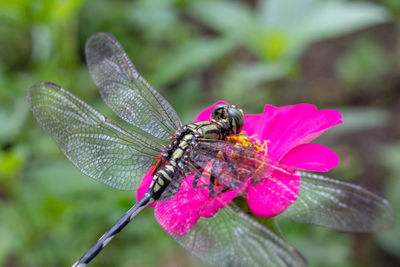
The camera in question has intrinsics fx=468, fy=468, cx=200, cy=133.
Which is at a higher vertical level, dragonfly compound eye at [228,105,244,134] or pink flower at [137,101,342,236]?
dragonfly compound eye at [228,105,244,134]

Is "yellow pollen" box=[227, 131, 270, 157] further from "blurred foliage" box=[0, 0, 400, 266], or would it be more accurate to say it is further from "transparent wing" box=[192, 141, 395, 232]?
"blurred foliage" box=[0, 0, 400, 266]

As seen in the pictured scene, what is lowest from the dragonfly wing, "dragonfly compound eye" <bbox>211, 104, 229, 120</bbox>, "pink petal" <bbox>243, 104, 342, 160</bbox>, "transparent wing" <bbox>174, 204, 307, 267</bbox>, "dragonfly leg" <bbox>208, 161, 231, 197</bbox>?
the dragonfly wing

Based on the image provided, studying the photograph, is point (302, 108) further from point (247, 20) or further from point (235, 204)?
point (247, 20)

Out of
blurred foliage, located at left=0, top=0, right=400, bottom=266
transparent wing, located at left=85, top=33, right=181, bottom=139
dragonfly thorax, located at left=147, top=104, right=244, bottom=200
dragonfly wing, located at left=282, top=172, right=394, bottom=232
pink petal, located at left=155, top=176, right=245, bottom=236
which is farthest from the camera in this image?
blurred foliage, located at left=0, top=0, right=400, bottom=266

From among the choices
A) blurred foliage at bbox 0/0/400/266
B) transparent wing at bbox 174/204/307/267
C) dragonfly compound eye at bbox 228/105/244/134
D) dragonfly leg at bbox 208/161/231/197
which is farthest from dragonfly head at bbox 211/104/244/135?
blurred foliage at bbox 0/0/400/266

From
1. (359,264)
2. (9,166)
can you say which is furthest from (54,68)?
(359,264)

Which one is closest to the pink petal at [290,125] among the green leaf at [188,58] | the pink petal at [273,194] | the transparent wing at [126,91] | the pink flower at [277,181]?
the pink flower at [277,181]
